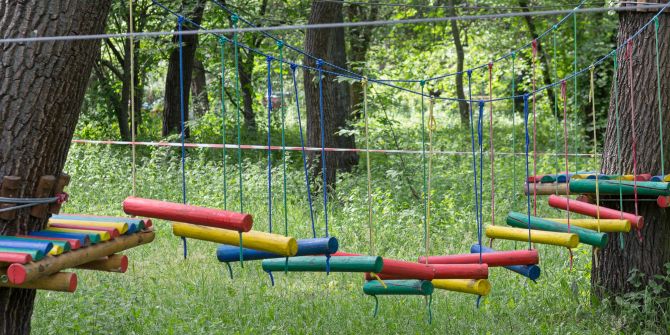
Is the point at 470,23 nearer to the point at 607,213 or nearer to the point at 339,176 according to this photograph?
the point at 339,176

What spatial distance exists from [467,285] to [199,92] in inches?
708

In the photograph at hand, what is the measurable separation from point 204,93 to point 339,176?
9.78 m

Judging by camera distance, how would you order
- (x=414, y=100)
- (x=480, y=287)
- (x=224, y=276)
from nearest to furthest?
(x=480, y=287), (x=224, y=276), (x=414, y=100)

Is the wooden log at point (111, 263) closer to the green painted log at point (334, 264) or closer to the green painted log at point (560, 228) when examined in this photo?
the green painted log at point (334, 264)

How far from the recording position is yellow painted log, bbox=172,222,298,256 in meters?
4.56

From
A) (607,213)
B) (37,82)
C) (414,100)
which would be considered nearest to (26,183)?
(37,82)

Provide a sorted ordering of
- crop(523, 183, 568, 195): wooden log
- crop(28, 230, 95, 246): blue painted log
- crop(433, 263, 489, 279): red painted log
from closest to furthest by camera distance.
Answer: crop(28, 230, 95, 246): blue painted log
crop(433, 263, 489, 279): red painted log
crop(523, 183, 568, 195): wooden log

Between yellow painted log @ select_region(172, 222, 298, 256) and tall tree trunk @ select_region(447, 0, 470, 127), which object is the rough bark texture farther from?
tall tree trunk @ select_region(447, 0, 470, 127)

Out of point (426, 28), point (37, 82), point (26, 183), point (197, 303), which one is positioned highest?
point (426, 28)

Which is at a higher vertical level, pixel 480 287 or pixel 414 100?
pixel 414 100

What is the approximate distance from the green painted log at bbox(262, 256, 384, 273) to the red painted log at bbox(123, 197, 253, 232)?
635 millimetres

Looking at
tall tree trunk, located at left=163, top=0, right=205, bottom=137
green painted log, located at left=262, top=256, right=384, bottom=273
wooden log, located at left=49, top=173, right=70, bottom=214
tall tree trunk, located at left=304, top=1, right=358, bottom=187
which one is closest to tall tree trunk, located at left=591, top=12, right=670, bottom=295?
green painted log, located at left=262, top=256, right=384, bottom=273

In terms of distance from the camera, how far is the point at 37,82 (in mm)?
4941

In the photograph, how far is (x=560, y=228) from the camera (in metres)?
5.50
